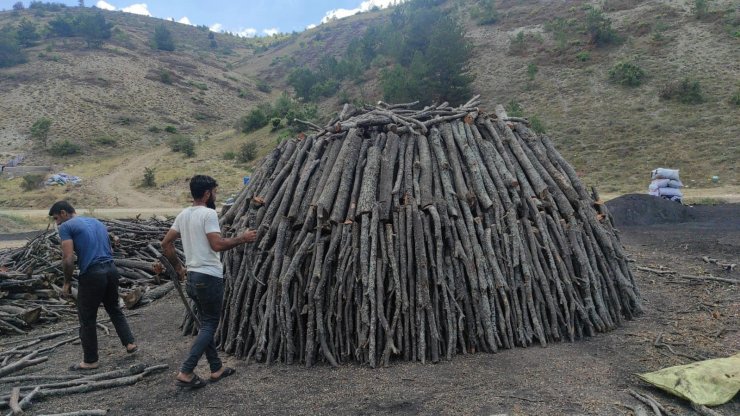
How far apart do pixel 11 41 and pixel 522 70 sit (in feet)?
161

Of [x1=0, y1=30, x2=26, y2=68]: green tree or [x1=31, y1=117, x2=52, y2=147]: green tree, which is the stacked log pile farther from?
[x1=0, y1=30, x2=26, y2=68]: green tree

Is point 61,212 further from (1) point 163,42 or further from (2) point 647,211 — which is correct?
(1) point 163,42

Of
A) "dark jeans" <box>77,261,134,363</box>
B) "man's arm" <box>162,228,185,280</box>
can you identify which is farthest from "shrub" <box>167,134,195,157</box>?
"man's arm" <box>162,228,185,280</box>

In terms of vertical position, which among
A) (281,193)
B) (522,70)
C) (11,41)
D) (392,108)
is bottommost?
(281,193)

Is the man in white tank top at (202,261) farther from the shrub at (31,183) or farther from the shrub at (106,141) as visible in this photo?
the shrub at (106,141)

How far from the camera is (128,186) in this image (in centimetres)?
2750

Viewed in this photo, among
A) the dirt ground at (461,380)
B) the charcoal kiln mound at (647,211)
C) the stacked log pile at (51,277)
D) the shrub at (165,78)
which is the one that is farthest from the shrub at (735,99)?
the shrub at (165,78)

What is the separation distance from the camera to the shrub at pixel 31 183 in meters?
26.2

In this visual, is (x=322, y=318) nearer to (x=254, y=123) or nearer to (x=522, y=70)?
(x=522, y=70)

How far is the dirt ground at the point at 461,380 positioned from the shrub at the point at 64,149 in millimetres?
32822

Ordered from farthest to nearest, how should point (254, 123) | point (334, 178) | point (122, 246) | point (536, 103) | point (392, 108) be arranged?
point (254, 123) → point (536, 103) → point (122, 246) → point (392, 108) → point (334, 178)

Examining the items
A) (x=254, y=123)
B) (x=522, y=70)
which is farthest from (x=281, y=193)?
(x=254, y=123)

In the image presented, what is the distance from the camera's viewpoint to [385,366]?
495cm

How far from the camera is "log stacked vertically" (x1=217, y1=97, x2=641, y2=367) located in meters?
5.14
